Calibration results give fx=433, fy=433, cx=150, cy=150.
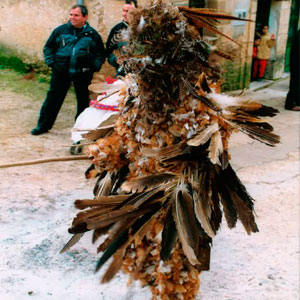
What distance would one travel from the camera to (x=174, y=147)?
6.07 ft

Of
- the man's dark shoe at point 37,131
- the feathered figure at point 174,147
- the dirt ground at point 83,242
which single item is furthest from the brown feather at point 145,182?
the man's dark shoe at point 37,131

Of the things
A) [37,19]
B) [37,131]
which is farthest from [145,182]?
[37,19]

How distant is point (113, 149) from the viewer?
7.04 ft

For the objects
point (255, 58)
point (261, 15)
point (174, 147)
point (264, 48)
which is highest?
point (174, 147)

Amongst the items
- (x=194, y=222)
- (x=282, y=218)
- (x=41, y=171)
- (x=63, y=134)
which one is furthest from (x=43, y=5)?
(x=194, y=222)

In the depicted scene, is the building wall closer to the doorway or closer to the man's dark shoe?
the doorway

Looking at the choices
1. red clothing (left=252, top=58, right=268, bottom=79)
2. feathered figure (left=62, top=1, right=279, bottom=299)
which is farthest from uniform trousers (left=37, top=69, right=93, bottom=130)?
red clothing (left=252, top=58, right=268, bottom=79)

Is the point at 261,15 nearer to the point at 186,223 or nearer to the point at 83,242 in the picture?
the point at 83,242

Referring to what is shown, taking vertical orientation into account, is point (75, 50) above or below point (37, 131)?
above

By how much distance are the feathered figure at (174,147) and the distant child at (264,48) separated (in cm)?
782

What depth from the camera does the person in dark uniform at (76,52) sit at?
4805 millimetres

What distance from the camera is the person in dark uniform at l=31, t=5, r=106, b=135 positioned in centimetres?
480

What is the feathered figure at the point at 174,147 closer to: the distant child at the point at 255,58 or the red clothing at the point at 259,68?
the distant child at the point at 255,58

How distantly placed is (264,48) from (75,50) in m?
5.79
